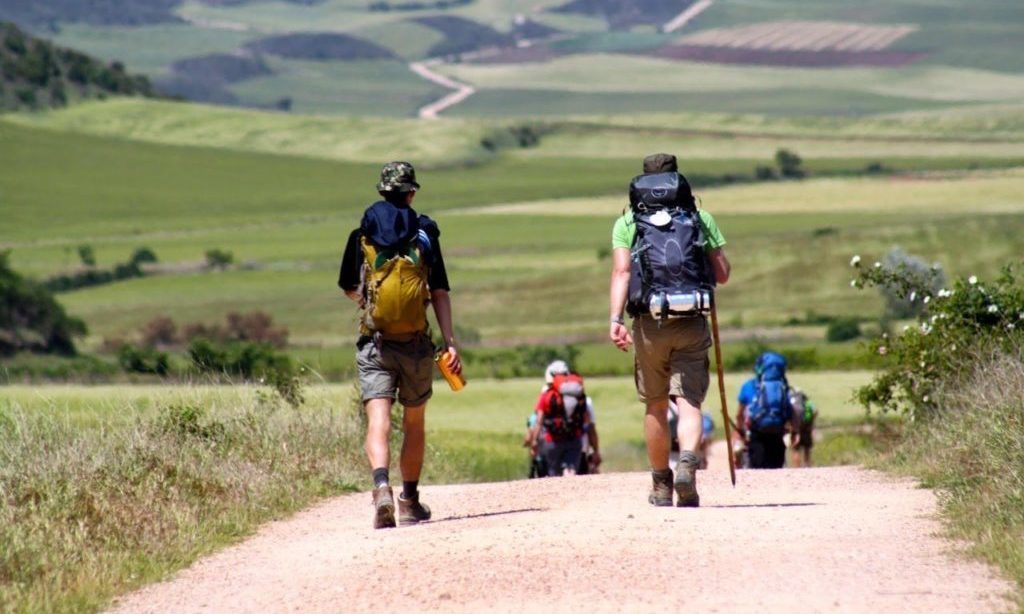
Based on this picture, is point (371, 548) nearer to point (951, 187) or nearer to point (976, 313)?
point (976, 313)

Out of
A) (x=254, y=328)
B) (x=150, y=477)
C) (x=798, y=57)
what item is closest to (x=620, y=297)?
(x=150, y=477)

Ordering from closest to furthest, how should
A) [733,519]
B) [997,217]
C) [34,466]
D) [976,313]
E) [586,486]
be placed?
[733,519] < [34,466] < [586,486] < [976,313] < [997,217]

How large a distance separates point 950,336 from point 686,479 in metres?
5.87

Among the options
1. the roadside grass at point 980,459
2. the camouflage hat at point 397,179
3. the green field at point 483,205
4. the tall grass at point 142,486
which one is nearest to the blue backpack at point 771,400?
the roadside grass at point 980,459

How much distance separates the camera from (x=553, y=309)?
224 feet

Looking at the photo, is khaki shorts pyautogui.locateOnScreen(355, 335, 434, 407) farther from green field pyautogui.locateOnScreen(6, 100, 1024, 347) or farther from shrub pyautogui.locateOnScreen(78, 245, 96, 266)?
shrub pyautogui.locateOnScreen(78, 245, 96, 266)

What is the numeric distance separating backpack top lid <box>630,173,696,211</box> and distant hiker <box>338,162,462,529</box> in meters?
1.03

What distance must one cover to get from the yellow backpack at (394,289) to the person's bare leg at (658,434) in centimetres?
139

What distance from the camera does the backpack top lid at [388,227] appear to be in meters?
10.0

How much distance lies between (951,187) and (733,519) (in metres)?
77.9

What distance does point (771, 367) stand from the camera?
15422mm

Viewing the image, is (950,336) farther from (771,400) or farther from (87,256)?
(87,256)

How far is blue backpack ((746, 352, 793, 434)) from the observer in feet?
50.5

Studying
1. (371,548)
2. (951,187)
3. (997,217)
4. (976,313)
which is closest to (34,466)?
(371,548)
